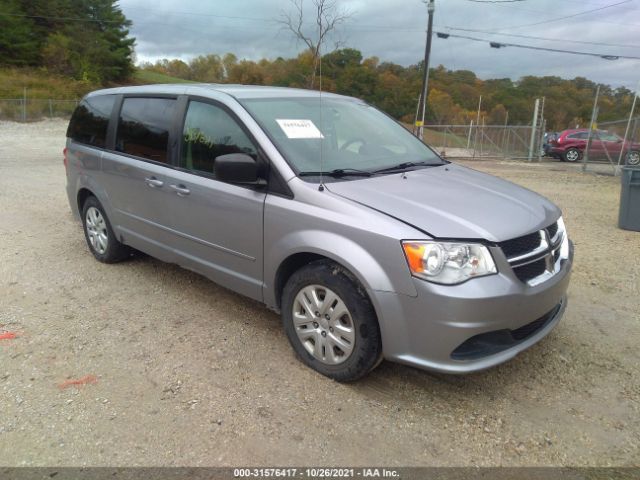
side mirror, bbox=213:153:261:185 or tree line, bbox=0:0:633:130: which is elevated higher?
tree line, bbox=0:0:633:130

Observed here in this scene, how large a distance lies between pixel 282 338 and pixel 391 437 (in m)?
1.27

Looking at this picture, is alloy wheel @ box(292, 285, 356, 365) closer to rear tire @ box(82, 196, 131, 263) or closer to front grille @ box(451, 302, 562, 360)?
front grille @ box(451, 302, 562, 360)

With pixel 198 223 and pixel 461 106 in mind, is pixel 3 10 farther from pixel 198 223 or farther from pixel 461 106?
pixel 198 223

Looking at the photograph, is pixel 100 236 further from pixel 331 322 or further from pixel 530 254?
pixel 530 254

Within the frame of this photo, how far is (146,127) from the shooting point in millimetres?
4297

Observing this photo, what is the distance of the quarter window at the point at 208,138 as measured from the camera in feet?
11.4

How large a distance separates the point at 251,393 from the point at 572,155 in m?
22.5

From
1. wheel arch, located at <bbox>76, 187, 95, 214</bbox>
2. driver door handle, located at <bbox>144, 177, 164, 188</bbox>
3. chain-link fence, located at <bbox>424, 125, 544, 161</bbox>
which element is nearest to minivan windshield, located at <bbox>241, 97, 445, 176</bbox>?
driver door handle, located at <bbox>144, 177, 164, 188</bbox>

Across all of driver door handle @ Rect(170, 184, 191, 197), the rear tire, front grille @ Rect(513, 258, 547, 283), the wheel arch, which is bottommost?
the rear tire

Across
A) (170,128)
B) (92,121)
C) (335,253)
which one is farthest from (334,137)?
(92,121)

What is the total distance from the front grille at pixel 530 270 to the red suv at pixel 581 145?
1706cm

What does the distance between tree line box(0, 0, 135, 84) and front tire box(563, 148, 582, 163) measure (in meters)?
47.6

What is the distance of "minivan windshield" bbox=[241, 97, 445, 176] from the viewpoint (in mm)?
3336

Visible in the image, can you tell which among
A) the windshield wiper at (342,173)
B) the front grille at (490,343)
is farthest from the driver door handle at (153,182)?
the front grille at (490,343)
